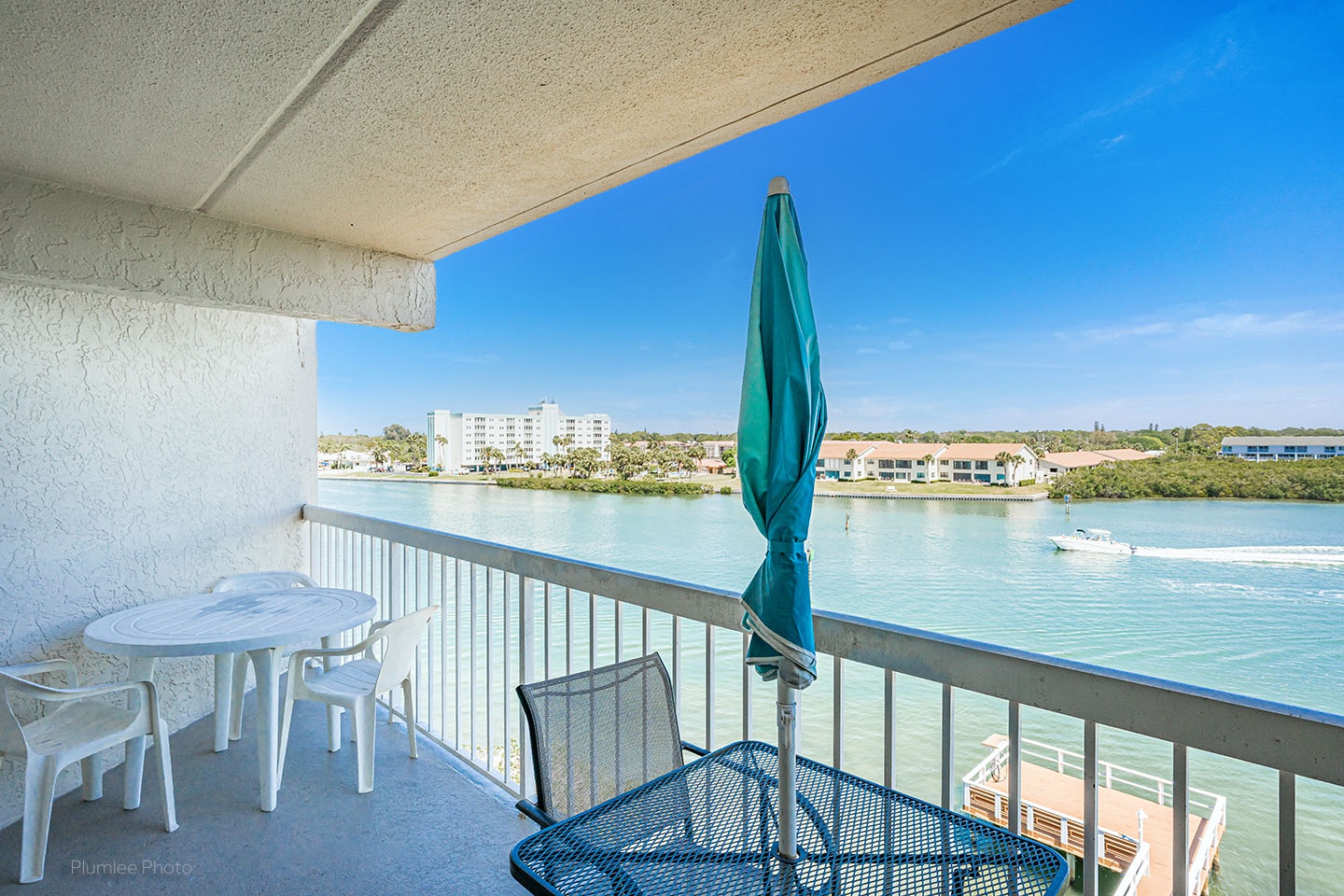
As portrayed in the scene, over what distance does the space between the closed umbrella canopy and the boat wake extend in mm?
20170

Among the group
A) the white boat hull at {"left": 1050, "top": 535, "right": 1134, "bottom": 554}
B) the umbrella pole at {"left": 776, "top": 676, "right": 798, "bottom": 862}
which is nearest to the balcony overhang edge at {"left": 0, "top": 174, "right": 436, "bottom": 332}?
the umbrella pole at {"left": 776, "top": 676, "right": 798, "bottom": 862}

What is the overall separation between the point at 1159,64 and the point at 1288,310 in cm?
1023

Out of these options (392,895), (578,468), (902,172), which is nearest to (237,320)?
(392,895)

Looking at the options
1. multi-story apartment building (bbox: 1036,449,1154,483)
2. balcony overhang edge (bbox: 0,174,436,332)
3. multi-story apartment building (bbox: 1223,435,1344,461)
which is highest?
balcony overhang edge (bbox: 0,174,436,332)

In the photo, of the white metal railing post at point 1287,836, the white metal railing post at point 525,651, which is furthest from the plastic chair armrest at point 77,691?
the white metal railing post at point 1287,836

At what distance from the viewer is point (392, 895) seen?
7.24 feet

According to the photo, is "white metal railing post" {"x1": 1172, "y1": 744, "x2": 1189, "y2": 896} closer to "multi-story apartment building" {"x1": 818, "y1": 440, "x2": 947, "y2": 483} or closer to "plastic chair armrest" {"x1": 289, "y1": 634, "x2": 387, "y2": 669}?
"plastic chair armrest" {"x1": 289, "y1": 634, "x2": 387, "y2": 669}

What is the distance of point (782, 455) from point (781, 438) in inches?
1.3

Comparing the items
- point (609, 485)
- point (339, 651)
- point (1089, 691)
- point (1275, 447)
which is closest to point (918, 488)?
point (1275, 447)

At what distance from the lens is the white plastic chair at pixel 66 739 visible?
221 centimetres

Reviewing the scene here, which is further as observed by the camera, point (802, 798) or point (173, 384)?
point (173, 384)

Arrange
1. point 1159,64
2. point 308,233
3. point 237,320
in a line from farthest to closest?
point 1159,64 < point 237,320 < point 308,233

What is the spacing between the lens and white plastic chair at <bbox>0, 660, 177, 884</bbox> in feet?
7.24

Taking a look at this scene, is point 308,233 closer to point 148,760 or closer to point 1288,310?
point 148,760
